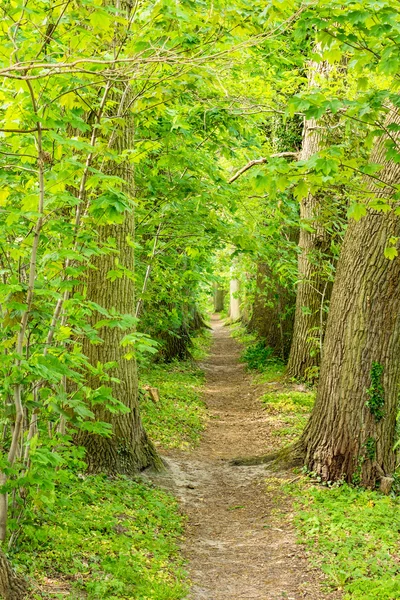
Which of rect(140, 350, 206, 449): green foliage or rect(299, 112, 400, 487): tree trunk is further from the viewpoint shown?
rect(140, 350, 206, 449): green foliage

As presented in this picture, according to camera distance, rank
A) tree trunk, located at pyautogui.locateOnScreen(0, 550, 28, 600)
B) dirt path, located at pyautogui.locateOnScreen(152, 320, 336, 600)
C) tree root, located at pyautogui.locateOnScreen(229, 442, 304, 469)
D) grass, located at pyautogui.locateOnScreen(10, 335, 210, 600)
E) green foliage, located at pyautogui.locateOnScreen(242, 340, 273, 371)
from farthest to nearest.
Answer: green foliage, located at pyautogui.locateOnScreen(242, 340, 273, 371)
tree root, located at pyautogui.locateOnScreen(229, 442, 304, 469)
dirt path, located at pyautogui.locateOnScreen(152, 320, 336, 600)
grass, located at pyautogui.locateOnScreen(10, 335, 210, 600)
tree trunk, located at pyautogui.locateOnScreen(0, 550, 28, 600)

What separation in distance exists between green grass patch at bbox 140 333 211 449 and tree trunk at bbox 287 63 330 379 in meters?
2.36

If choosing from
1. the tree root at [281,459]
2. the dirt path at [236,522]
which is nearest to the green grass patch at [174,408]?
the dirt path at [236,522]

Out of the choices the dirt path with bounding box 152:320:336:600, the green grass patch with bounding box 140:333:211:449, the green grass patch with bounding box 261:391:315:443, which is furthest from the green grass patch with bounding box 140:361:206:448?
the green grass patch with bounding box 261:391:315:443

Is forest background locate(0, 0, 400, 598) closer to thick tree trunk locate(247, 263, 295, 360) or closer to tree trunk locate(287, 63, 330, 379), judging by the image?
tree trunk locate(287, 63, 330, 379)

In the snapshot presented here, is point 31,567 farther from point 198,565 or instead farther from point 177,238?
point 177,238

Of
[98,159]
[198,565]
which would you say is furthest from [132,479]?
[98,159]

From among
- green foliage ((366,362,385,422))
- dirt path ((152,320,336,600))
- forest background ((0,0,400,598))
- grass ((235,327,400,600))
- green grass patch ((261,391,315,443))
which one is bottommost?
dirt path ((152,320,336,600))

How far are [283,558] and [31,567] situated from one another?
2.55m

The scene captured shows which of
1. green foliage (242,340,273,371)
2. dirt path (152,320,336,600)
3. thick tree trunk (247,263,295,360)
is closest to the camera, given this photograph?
dirt path (152,320,336,600)

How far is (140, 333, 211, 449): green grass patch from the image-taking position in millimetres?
10156

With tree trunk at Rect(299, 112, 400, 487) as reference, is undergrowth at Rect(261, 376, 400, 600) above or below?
below

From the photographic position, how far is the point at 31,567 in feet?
14.4

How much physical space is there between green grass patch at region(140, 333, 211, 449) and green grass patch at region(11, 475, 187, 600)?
3.02 meters
